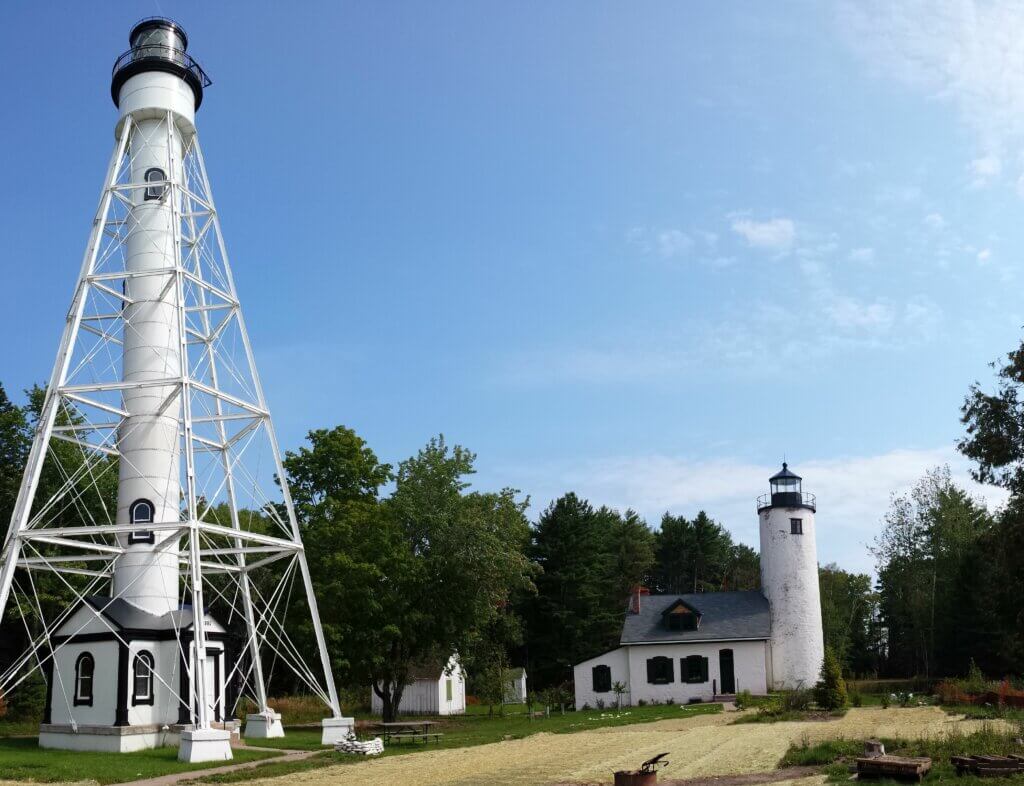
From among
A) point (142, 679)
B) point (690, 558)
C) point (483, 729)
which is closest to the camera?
point (142, 679)

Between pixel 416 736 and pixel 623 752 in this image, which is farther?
pixel 416 736

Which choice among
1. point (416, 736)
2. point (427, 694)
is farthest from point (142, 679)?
point (427, 694)

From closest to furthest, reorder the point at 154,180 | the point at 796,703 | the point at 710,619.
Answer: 1. the point at 154,180
2. the point at 796,703
3. the point at 710,619

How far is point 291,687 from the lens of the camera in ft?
160

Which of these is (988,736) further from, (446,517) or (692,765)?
(446,517)

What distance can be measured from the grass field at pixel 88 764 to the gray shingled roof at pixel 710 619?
2487cm

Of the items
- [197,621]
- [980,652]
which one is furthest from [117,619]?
[980,652]

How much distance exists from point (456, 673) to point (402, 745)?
2003 centimetres

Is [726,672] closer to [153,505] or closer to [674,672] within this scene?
[674,672]

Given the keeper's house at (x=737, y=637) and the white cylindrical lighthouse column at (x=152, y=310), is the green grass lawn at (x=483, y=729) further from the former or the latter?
the white cylindrical lighthouse column at (x=152, y=310)

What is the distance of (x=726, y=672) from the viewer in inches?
1720

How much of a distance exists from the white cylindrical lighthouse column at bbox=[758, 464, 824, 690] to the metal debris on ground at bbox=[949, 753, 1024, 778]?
28.5 meters

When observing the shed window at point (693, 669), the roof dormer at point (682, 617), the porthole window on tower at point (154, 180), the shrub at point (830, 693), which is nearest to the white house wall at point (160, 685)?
the porthole window on tower at point (154, 180)

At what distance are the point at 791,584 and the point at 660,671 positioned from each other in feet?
24.2
